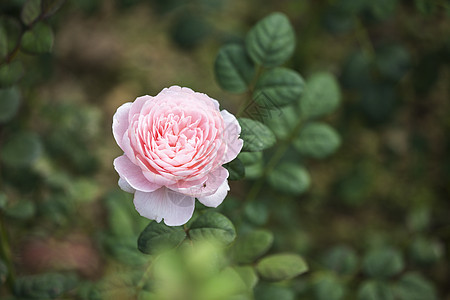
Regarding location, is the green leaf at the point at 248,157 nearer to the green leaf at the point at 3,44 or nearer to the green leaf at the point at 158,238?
the green leaf at the point at 158,238

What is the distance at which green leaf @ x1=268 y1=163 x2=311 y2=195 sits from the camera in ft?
3.98

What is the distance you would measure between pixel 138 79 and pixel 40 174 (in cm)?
110

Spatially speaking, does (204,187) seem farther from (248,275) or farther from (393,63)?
(393,63)

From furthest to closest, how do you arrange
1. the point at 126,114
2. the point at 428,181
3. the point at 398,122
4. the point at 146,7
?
the point at 146,7
the point at 398,122
the point at 428,181
the point at 126,114

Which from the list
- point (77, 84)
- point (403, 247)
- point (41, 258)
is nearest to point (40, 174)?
point (41, 258)

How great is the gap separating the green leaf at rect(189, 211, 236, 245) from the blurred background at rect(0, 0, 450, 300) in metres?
0.24

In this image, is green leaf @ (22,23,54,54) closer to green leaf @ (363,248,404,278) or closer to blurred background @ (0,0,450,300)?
blurred background @ (0,0,450,300)

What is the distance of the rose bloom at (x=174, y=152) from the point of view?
749 millimetres

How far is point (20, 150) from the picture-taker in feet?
4.43

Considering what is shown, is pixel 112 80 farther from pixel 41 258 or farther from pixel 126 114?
pixel 126 114

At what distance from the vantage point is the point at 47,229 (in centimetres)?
155

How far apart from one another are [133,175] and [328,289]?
30.6 inches

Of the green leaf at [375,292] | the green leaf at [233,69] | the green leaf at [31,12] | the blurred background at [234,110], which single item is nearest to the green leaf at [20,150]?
the blurred background at [234,110]

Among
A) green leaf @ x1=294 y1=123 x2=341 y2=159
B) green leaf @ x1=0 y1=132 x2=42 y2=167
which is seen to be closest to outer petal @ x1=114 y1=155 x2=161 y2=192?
green leaf @ x1=294 y1=123 x2=341 y2=159
